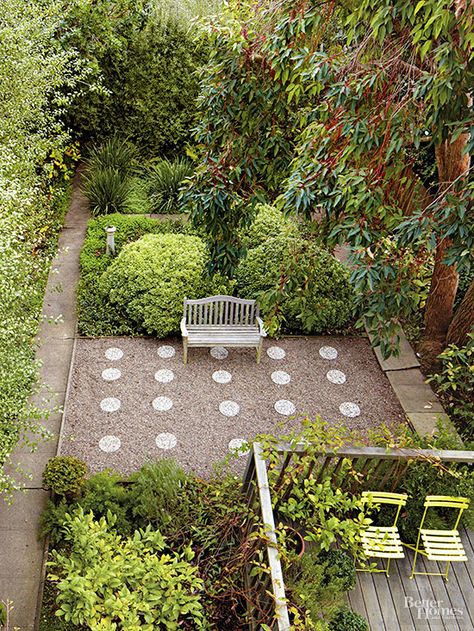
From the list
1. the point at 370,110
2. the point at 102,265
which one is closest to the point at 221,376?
the point at 102,265

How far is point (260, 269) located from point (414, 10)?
3979mm

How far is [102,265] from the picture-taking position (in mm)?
7980

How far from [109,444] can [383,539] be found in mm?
2760

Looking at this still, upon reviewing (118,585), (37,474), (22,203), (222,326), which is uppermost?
(22,203)

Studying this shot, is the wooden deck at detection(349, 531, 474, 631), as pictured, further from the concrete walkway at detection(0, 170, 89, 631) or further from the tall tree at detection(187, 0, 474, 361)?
the concrete walkway at detection(0, 170, 89, 631)

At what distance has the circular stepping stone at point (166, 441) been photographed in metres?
6.04

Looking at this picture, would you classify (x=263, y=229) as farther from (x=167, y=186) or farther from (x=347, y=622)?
(x=347, y=622)

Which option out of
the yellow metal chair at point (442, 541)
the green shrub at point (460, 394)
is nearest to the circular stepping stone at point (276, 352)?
the green shrub at point (460, 394)

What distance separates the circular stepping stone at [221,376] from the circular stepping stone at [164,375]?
1.49ft

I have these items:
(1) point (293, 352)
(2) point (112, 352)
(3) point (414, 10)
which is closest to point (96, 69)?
(2) point (112, 352)

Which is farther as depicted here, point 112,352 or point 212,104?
point 112,352

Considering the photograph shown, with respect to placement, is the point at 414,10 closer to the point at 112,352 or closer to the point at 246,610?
the point at 246,610

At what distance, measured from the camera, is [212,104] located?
215 inches

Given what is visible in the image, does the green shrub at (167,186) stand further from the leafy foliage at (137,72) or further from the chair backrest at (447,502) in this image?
the chair backrest at (447,502)
